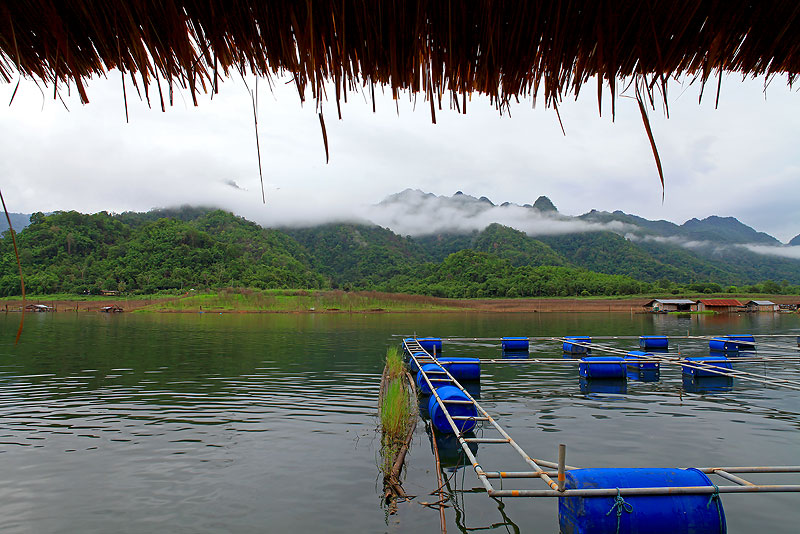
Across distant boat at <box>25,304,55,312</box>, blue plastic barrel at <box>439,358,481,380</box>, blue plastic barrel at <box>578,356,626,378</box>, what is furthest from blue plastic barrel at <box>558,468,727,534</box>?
distant boat at <box>25,304,55,312</box>

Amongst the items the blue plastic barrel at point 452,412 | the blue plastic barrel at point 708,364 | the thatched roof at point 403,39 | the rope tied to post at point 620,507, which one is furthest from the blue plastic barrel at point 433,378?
the thatched roof at point 403,39

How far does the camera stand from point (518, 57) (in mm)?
2713

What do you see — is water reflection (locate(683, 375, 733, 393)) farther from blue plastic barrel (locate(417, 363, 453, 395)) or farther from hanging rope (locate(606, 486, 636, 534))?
hanging rope (locate(606, 486, 636, 534))

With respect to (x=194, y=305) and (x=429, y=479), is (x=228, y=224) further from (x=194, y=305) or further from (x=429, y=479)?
(x=429, y=479)

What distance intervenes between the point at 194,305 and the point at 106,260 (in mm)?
34157

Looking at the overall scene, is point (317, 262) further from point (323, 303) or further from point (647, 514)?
point (647, 514)

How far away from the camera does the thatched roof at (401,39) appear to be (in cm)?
229

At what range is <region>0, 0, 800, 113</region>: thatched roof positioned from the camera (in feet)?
7.50

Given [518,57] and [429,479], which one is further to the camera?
[429,479]

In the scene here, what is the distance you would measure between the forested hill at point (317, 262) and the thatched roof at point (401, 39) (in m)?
81.5

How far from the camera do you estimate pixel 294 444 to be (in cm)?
841

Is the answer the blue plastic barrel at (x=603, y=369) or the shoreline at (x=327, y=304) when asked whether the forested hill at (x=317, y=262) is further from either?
the blue plastic barrel at (x=603, y=369)

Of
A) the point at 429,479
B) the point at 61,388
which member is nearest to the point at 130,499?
the point at 429,479

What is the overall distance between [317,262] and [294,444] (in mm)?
123631
